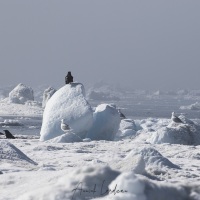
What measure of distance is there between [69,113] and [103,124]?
1.44 m

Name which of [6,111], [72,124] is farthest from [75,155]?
[6,111]

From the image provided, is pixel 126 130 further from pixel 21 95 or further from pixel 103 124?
pixel 21 95

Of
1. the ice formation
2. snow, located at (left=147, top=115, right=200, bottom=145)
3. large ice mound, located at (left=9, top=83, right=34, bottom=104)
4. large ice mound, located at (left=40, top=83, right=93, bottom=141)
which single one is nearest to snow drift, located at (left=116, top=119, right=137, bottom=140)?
the ice formation

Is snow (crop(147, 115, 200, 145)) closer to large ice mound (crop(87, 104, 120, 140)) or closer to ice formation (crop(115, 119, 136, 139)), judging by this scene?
large ice mound (crop(87, 104, 120, 140))

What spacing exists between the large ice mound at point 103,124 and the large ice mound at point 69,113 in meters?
0.48

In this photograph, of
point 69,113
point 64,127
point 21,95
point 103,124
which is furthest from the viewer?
point 21,95

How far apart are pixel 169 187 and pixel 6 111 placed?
5619 cm

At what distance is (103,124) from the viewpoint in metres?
18.4

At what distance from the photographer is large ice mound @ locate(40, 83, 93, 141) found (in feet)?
57.3

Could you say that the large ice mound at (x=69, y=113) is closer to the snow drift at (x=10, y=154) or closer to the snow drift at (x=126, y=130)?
the snow drift at (x=126, y=130)

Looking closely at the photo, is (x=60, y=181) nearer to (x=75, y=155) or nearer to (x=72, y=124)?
(x=75, y=155)

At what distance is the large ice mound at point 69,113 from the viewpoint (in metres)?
17.5

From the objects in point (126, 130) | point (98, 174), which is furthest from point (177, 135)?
point (98, 174)

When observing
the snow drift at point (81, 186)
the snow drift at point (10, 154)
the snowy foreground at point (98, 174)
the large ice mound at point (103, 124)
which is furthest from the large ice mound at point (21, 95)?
the snow drift at point (81, 186)
